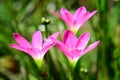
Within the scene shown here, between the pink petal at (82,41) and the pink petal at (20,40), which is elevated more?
the pink petal at (20,40)

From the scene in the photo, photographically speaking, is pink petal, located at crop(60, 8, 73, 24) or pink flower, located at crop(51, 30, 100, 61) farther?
pink petal, located at crop(60, 8, 73, 24)

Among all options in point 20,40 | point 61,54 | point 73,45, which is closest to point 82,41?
point 73,45

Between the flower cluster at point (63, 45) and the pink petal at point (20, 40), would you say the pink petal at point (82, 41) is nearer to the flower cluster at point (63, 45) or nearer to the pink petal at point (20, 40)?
the flower cluster at point (63, 45)

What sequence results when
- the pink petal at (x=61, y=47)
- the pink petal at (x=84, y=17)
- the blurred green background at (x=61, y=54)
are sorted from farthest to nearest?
1. the blurred green background at (x=61, y=54)
2. the pink petal at (x=84, y=17)
3. the pink petal at (x=61, y=47)

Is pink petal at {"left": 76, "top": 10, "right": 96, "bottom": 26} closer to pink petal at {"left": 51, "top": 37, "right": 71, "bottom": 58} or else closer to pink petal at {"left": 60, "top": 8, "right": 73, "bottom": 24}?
pink petal at {"left": 60, "top": 8, "right": 73, "bottom": 24}

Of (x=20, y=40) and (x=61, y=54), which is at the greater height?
(x=20, y=40)

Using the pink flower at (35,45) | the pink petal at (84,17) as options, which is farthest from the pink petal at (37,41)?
the pink petal at (84,17)

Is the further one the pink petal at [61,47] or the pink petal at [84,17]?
the pink petal at [84,17]

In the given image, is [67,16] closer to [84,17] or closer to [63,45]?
[84,17]

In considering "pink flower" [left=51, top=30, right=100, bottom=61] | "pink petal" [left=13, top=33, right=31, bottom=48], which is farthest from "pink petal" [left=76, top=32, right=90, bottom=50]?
"pink petal" [left=13, top=33, right=31, bottom=48]
